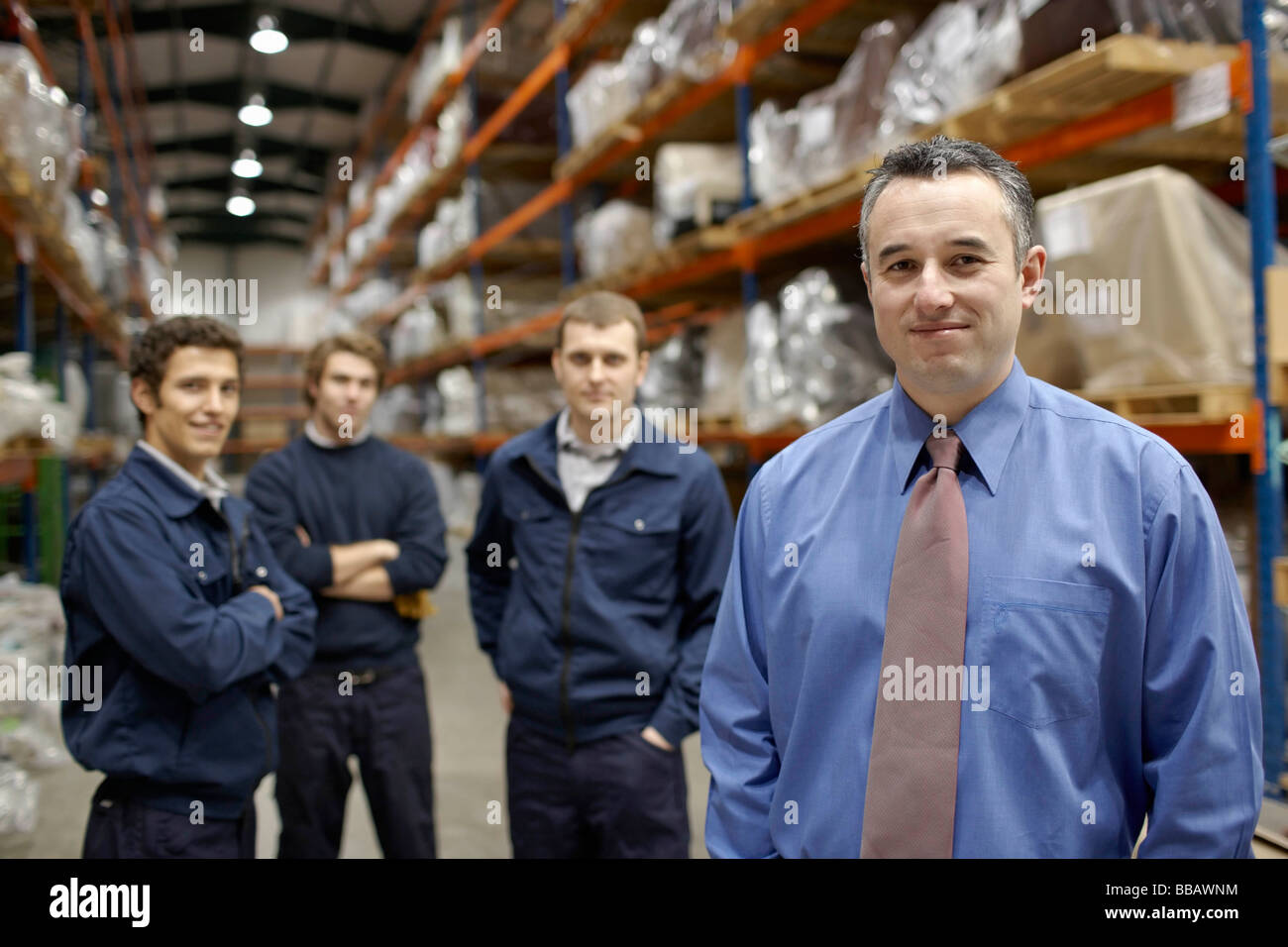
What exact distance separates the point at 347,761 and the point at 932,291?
2467 millimetres

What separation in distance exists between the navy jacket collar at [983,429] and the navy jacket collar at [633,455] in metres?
1.18

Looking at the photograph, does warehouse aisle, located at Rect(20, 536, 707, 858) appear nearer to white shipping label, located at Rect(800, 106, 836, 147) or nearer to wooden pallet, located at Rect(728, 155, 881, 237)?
wooden pallet, located at Rect(728, 155, 881, 237)

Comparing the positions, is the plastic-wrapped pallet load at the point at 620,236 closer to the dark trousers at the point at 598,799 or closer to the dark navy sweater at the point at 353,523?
the dark navy sweater at the point at 353,523

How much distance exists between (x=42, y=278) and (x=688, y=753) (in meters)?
5.20

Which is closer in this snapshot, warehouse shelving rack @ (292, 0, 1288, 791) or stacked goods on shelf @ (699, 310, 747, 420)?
warehouse shelving rack @ (292, 0, 1288, 791)

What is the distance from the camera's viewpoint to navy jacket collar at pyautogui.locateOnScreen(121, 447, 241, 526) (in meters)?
2.22

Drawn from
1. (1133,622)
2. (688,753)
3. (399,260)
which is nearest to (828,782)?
(1133,622)

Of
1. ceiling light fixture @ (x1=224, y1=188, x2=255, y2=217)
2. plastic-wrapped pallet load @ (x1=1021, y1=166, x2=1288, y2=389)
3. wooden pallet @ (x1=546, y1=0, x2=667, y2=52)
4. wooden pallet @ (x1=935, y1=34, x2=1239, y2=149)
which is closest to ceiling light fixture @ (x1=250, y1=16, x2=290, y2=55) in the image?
wooden pallet @ (x1=546, y1=0, x2=667, y2=52)

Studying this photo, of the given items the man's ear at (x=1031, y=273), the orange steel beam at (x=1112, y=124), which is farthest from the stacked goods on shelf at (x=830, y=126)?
the man's ear at (x=1031, y=273)

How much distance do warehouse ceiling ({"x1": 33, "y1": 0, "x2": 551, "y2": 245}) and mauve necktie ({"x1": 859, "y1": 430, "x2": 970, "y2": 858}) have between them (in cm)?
719

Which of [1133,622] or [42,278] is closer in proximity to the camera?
[1133,622]

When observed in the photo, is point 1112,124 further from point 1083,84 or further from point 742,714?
point 742,714
